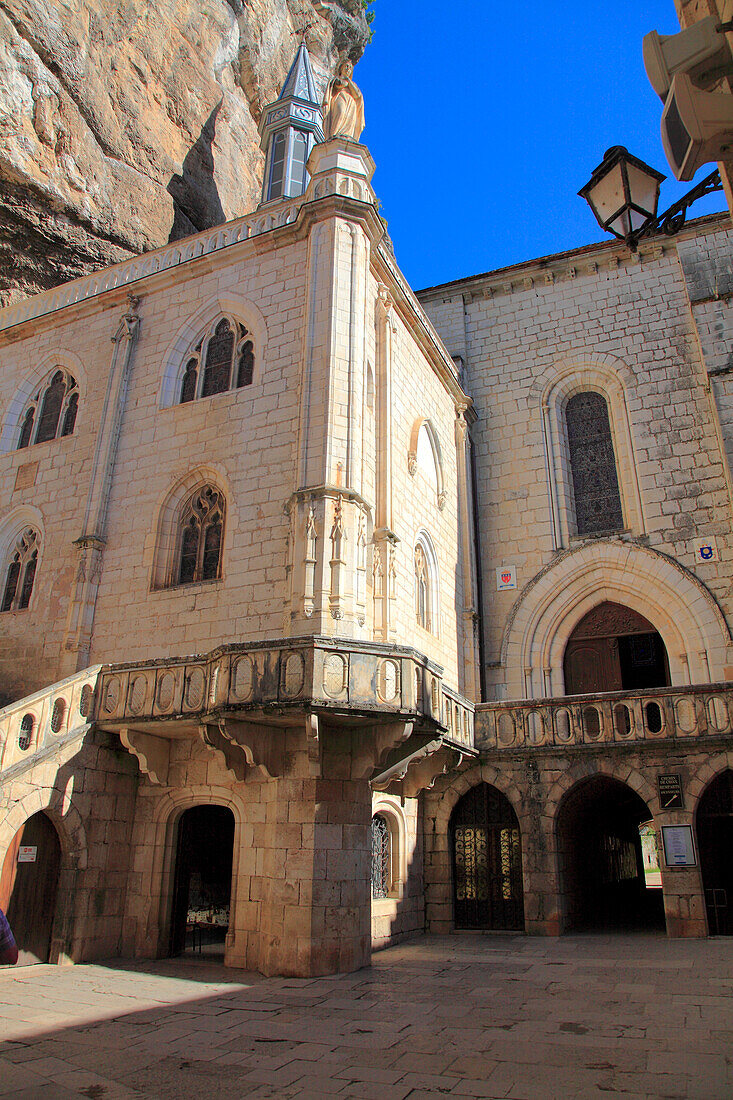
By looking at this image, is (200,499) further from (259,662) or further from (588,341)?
(588,341)

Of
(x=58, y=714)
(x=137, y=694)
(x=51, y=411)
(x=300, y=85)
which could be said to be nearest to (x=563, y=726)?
(x=137, y=694)

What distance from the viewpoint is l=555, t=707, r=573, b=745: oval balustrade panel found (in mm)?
12133

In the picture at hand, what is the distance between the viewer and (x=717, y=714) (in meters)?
11.3

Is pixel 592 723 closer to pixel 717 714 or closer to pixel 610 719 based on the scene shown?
pixel 610 719

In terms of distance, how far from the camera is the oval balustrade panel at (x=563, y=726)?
1213 centimetres

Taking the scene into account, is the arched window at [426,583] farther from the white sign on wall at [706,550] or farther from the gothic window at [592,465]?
the white sign on wall at [706,550]

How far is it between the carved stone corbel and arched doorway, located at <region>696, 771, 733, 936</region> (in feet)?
26.6

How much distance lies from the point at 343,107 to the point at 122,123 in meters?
A: 8.38

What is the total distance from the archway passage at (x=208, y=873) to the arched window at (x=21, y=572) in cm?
621

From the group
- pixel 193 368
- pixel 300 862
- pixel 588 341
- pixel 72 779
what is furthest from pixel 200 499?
pixel 588 341

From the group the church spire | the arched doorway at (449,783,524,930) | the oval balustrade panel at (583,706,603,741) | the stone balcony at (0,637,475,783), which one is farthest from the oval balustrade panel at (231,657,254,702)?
the church spire

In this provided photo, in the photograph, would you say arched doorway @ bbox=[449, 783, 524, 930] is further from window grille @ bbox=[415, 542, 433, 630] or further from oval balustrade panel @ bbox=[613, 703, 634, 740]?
window grille @ bbox=[415, 542, 433, 630]

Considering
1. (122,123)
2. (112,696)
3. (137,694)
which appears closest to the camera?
(137,694)

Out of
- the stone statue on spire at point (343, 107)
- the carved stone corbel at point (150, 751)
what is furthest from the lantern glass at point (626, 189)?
the stone statue on spire at point (343, 107)
